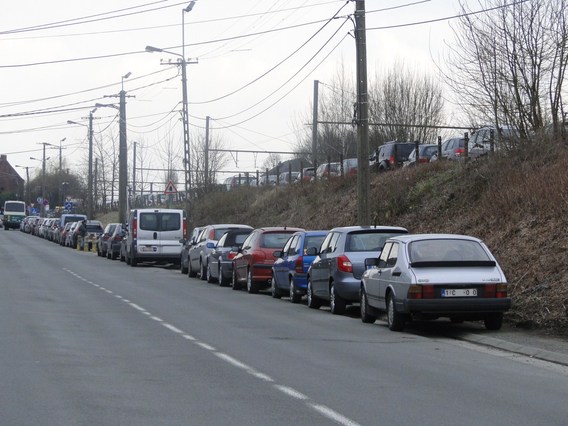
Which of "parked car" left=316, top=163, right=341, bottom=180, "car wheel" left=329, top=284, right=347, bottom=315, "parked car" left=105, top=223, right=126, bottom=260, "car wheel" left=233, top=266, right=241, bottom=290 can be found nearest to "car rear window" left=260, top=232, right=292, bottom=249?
"car wheel" left=233, top=266, right=241, bottom=290

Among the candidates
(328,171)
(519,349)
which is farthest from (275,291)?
(328,171)

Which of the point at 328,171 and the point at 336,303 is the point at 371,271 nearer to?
the point at 336,303

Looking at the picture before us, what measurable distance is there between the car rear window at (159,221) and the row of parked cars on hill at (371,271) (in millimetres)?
8288

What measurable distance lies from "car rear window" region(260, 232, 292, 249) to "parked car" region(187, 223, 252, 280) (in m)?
4.84

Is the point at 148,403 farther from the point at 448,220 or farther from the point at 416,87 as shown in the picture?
the point at 416,87

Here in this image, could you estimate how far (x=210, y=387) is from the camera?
10.6 m

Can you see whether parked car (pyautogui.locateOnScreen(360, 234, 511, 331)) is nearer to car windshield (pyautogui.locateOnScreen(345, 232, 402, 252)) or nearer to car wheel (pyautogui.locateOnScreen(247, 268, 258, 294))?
car windshield (pyautogui.locateOnScreen(345, 232, 402, 252))

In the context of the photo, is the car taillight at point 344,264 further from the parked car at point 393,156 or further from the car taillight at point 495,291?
the parked car at point 393,156

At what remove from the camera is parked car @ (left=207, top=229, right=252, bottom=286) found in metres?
29.2

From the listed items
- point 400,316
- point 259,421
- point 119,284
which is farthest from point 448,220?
point 259,421

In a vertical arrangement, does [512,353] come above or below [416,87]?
below

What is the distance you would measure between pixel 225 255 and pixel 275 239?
12.7 ft

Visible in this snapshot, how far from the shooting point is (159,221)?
39875 millimetres

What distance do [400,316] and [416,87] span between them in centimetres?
4277
